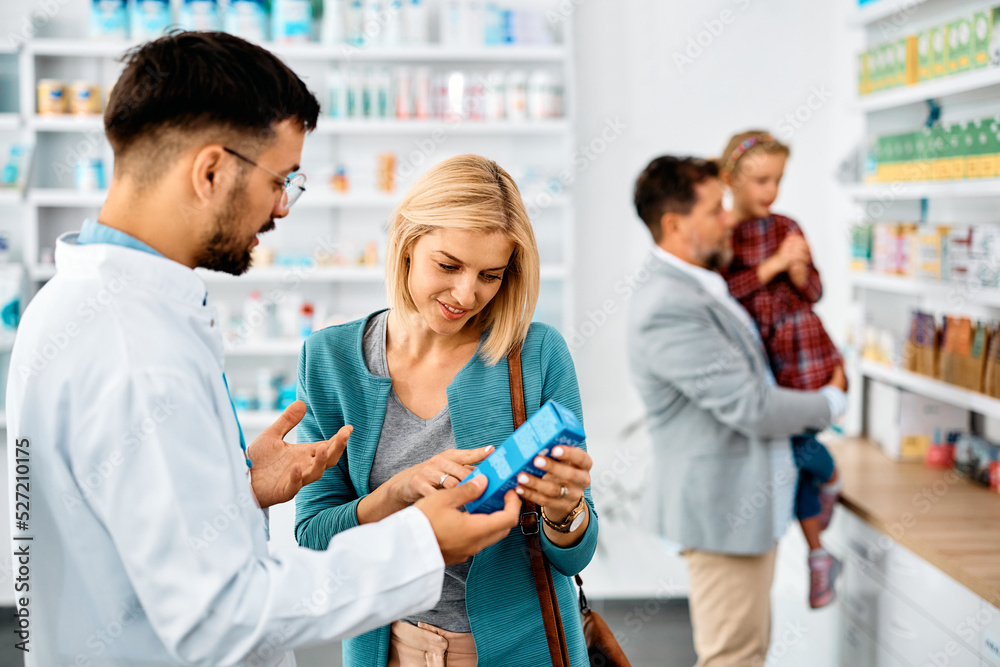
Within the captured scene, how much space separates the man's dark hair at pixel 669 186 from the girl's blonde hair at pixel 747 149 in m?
0.45

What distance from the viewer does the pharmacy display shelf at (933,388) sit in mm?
2689

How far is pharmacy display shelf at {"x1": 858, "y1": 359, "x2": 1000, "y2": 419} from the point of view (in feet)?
8.82

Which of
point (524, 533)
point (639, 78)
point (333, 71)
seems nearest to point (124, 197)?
point (524, 533)

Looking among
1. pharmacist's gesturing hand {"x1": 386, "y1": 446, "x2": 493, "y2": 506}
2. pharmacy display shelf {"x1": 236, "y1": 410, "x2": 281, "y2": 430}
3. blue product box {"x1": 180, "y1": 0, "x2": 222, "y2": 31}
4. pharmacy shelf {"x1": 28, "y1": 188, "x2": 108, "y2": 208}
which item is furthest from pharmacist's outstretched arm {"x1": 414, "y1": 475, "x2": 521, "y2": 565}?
blue product box {"x1": 180, "y1": 0, "x2": 222, "y2": 31}

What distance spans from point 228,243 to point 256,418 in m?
3.46

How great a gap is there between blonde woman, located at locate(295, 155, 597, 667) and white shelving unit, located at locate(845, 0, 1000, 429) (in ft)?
6.50

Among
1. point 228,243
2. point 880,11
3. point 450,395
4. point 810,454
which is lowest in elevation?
point 810,454

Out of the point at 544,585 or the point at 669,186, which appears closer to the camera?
the point at 544,585

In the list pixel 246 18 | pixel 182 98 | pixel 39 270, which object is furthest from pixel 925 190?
pixel 39 270

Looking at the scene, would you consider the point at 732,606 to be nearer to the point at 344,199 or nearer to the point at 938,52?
the point at 938,52

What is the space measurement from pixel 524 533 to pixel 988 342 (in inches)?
85.0

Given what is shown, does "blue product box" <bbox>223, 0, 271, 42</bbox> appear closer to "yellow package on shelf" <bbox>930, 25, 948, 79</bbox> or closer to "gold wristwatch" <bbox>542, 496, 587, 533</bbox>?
"yellow package on shelf" <bbox>930, 25, 948, 79</bbox>

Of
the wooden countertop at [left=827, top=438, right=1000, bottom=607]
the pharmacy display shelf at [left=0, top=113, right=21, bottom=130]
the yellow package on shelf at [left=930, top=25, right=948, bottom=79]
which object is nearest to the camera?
the wooden countertop at [left=827, top=438, right=1000, bottom=607]

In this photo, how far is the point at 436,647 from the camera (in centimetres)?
141
